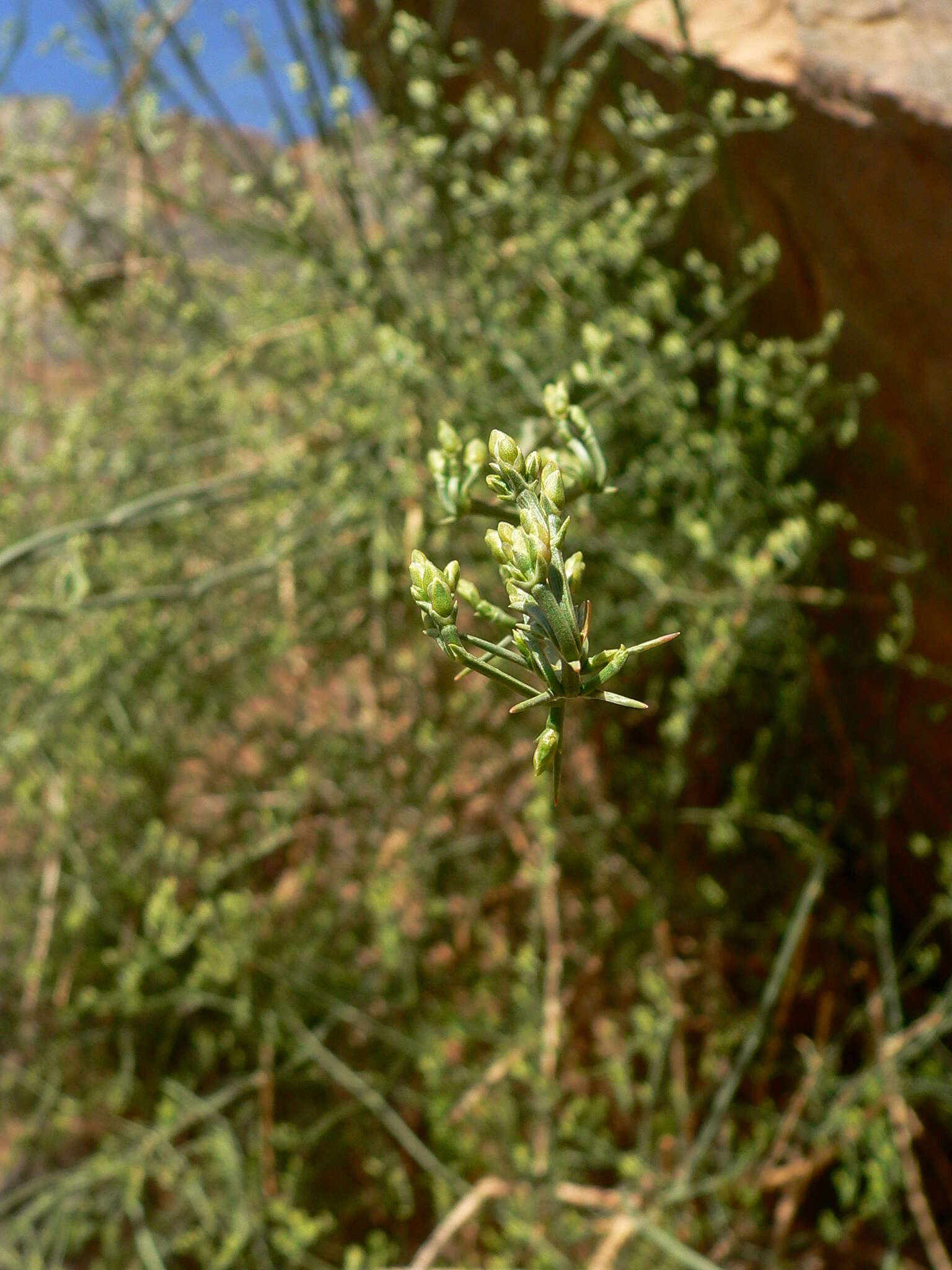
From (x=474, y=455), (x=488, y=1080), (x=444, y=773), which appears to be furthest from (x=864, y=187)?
(x=488, y=1080)

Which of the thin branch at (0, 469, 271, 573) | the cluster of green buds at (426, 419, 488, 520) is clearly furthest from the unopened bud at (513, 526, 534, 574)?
the thin branch at (0, 469, 271, 573)

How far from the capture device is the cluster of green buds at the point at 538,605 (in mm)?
317

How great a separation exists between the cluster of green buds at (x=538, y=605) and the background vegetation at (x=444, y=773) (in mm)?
709

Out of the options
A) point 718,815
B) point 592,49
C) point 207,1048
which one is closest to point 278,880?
point 207,1048

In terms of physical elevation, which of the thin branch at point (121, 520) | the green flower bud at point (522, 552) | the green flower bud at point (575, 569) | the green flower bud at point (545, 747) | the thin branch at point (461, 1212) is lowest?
the thin branch at point (461, 1212)

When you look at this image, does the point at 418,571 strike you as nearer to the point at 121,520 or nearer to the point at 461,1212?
the point at 121,520

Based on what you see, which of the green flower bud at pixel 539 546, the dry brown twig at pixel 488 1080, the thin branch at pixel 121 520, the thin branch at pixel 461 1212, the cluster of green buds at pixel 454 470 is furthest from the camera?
the dry brown twig at pixel 488 1080

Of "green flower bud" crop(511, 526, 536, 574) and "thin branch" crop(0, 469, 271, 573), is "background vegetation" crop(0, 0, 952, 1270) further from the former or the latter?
"green flower bud" crop(511, 526, 536, 574)

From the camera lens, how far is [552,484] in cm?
35

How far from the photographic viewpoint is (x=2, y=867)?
5.47ft

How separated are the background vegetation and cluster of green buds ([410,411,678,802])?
71cm

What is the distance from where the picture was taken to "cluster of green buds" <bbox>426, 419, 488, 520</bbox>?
0.49 metres

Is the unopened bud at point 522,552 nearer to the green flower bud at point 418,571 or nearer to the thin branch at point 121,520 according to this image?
the green flower bud at point 418,571

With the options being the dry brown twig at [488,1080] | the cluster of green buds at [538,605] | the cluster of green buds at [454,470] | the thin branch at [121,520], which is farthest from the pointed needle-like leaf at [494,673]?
the dry brown twig at [488,1080]
